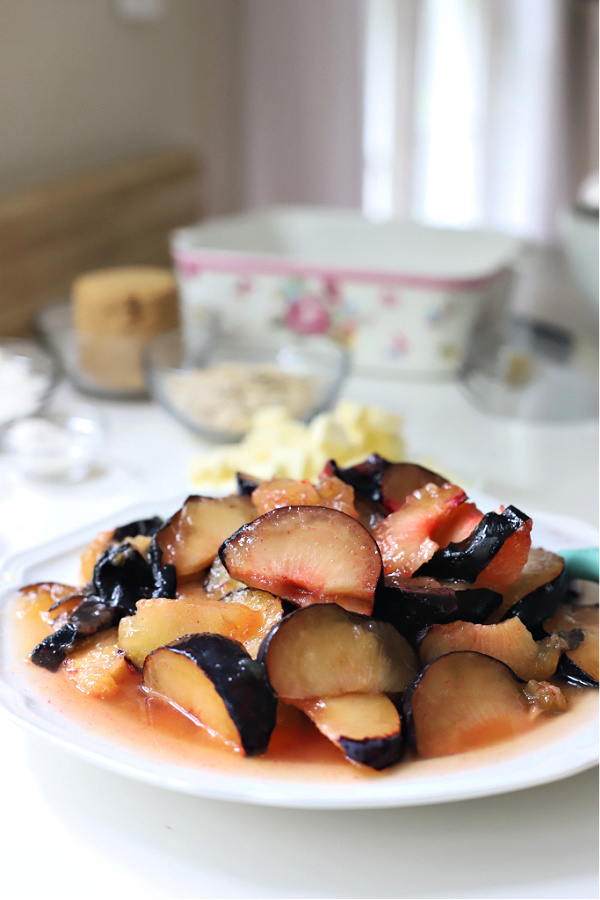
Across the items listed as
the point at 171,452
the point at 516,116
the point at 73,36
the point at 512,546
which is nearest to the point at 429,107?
the point at 516,116

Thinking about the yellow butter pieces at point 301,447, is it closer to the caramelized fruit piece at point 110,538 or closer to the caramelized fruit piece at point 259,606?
the caramelized fruit piece at point 110,538

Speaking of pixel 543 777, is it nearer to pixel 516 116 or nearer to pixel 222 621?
pixel 222 621

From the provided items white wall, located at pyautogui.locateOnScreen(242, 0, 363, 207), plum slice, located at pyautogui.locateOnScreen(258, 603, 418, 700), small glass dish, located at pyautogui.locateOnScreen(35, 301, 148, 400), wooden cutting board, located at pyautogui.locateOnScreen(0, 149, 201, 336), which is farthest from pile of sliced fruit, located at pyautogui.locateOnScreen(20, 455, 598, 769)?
white wall, located at pyautogui.locateOnScreen(242, 0, 363, 207)

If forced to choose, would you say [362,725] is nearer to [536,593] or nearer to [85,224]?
[536,593]

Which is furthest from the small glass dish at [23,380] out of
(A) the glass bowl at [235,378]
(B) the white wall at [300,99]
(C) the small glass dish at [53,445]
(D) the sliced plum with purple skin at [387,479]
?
(B) the white wall at [300,99]

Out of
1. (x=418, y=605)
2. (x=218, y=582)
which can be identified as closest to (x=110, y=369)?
(x=218, y=582)
